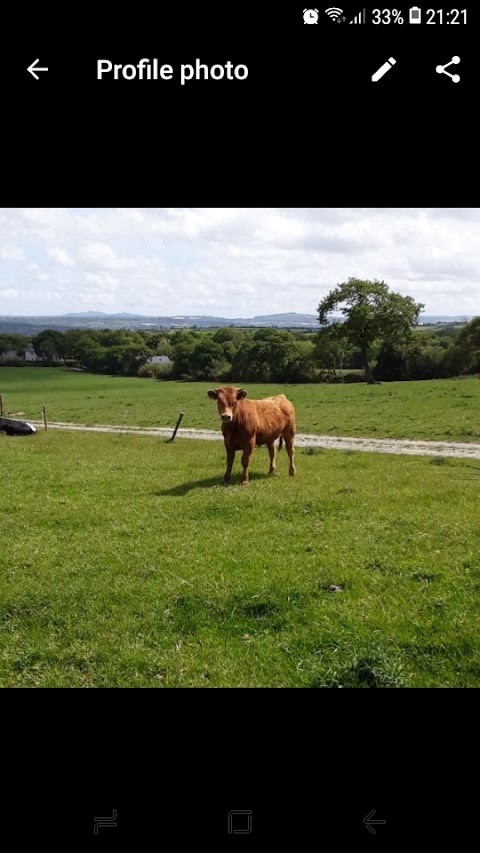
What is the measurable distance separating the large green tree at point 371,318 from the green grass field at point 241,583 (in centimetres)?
5145

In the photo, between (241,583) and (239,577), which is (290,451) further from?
(241,583)

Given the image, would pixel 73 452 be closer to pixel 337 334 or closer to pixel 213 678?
pixel 213 678

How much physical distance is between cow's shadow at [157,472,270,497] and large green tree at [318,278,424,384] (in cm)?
4993

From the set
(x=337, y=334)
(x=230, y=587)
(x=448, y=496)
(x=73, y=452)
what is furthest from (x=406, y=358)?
(x=230, y=587)

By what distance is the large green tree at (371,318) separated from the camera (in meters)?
63.3

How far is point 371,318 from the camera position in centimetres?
6344

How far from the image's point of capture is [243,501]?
11.5m

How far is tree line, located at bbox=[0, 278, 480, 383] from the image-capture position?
6333 centimetres
